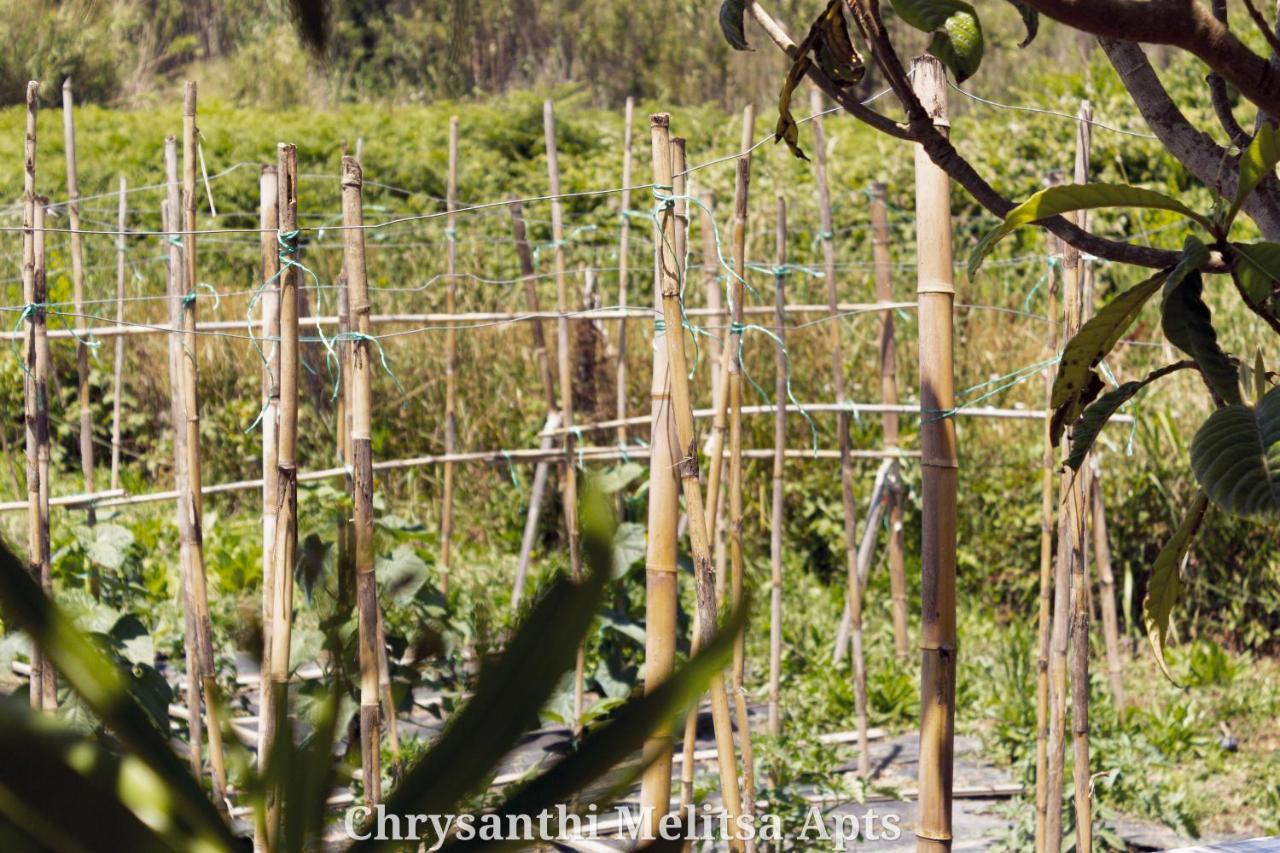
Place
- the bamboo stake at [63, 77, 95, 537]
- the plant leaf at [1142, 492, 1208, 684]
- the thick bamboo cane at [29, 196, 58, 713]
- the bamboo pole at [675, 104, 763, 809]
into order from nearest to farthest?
the plant leaf at [1142, 492, 1208, 684] → the bamboo pole at [675, 104, 763, 809] → the thick bamboo cane at [29, 196, 58, 713] → the bamboo stake at [63, 77, 95, 537]

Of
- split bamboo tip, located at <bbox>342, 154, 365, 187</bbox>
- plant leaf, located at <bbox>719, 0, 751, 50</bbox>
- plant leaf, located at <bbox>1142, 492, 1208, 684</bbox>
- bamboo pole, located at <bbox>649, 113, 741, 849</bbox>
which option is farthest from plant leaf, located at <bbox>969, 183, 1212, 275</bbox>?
split bamboo tip, located at <bbox>342, 154, 365, 187</bbox>

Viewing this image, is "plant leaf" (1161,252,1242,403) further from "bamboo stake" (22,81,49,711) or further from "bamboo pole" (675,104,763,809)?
"bamboo stake" (22,81,49,711)

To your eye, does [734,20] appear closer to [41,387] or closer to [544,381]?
[41,387]

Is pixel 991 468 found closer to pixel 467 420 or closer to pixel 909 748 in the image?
pixel 909 748

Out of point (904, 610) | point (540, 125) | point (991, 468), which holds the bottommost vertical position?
point (904, 610)

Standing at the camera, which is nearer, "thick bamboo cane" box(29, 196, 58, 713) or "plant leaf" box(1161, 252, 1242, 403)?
"plant leaf" box(1161, 252, 1242, 403)

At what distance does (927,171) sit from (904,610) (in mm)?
2537

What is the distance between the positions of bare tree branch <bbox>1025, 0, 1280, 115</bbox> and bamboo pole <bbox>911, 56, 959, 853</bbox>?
41 cm

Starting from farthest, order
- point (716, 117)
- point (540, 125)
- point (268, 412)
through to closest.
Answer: point (716, 117) < point (540, 125) < point (268, 412)

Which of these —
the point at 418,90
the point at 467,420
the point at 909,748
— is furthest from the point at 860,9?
the point at 418,90

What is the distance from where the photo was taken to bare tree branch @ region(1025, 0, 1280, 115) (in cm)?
79

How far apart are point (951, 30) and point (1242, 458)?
393 mm

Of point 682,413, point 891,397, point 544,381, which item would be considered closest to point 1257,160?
point 682,413

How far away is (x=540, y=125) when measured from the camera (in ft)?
32.0
